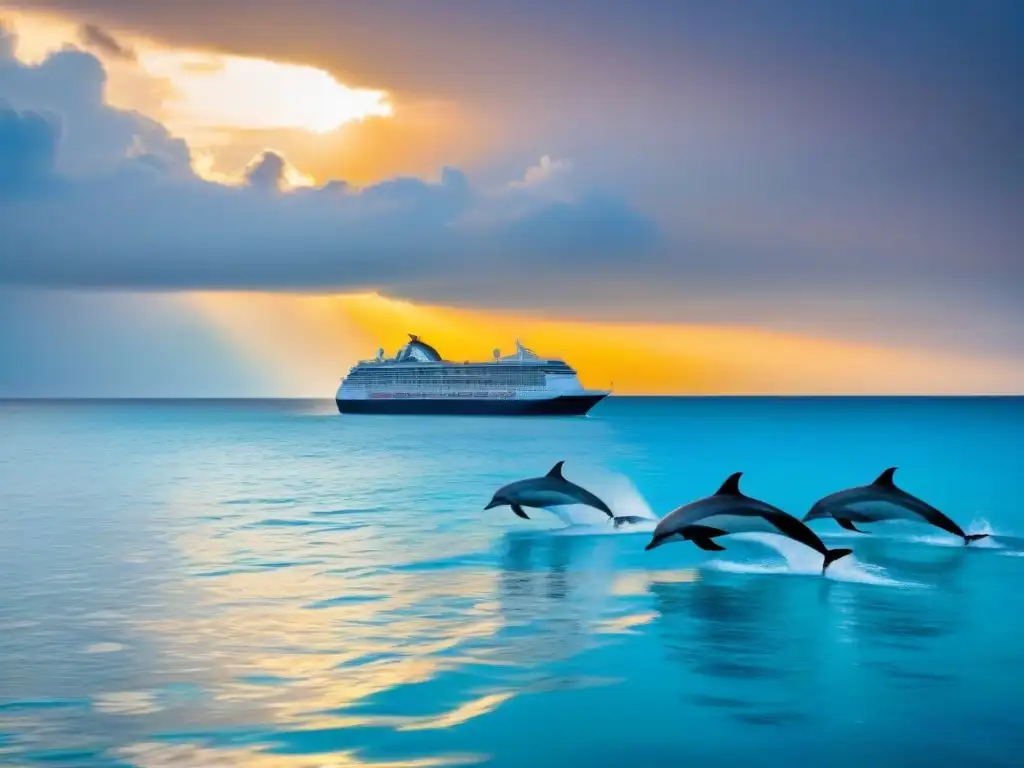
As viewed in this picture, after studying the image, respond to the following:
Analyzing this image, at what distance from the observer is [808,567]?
1675 cm

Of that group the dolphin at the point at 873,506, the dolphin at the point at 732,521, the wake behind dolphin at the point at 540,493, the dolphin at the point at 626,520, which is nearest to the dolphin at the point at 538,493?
the wake behind dolphin at the point at 540,493

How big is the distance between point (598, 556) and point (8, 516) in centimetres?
1564

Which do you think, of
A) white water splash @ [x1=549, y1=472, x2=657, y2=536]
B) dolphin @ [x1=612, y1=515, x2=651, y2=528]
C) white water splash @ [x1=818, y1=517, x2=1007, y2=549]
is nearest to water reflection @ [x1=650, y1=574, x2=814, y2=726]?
white water splash @ [x1=818, y1=517, x2=1007, y2=549]

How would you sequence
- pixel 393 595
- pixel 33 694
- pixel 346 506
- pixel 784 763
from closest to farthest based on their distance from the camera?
pixel 784 763
pixel 33 694
pixel 393 595
pixel 346 506

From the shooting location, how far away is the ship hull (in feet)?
407

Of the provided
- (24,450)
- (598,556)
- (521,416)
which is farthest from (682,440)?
(598,556)

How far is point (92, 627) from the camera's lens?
12805mm

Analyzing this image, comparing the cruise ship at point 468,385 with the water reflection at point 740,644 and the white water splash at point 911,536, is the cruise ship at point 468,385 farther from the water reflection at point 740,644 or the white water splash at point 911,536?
the water reflection at point 740,644

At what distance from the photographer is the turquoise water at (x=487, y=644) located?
8.58 metres

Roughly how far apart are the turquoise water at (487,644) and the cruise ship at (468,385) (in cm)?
9562

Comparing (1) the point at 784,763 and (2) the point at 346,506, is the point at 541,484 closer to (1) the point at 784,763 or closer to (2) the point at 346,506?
(2) the point at 346,506

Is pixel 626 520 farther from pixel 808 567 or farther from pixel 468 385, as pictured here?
pixel 468 385

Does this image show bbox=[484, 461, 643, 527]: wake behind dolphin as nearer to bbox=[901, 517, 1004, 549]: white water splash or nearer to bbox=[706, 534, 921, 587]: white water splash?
bbox=[706, 534, 921, 587]: white water splash

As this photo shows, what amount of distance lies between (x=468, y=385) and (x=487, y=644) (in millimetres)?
114977
